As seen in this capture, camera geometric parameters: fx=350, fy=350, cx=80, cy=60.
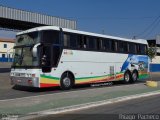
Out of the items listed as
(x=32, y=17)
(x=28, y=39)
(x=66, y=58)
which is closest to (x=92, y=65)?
(x=66, y=58)

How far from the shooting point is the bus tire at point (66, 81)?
20258 millimetres

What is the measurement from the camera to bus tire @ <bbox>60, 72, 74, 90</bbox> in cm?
2026

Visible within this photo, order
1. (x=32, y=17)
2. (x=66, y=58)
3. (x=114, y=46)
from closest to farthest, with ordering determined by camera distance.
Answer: (x=66, y=58) < (x=114, y=46) < (x=32, y=17)

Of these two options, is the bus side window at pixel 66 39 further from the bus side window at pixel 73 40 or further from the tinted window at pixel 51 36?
the tinted window at pixel 51 36

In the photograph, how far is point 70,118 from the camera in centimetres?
1093

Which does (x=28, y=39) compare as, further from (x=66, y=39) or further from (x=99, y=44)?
(x=99, y=44)

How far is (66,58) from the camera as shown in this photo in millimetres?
20500

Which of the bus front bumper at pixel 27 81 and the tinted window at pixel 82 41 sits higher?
the tinted window at pixel 82 41

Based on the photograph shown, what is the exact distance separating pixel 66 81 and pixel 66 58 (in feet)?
4.42

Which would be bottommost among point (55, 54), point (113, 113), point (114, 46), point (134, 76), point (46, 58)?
point (113, 113)

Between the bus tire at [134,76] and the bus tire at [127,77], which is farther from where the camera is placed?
the bus tire at [134,76]

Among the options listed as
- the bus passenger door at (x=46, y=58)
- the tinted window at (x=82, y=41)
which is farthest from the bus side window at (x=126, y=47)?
the bus passenger door at (x=46, y=58)

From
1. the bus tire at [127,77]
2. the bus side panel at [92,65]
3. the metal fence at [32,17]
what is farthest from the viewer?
A: the metal fence at [32,17]

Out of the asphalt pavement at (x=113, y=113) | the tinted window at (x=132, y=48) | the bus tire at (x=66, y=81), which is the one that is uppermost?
the tinted window at (x=132, y=48)
